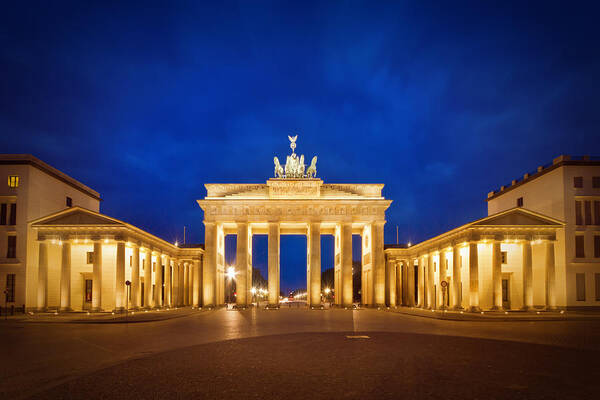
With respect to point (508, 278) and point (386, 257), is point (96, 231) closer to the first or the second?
point (386, 257)

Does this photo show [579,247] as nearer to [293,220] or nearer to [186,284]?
[293,220]

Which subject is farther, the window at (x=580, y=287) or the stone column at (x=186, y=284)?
the stone column at (x=186, y=284)

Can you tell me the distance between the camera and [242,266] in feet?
199

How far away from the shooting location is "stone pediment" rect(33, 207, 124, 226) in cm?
4616

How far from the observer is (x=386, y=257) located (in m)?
68.4

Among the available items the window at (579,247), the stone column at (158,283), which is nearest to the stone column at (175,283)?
the stone column at (158,283)

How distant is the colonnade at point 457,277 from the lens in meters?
46.2

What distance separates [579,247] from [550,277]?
6.13 meters

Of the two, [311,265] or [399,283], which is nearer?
[311,265]

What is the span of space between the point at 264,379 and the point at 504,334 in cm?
1707

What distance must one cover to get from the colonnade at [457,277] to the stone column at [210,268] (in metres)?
24.5

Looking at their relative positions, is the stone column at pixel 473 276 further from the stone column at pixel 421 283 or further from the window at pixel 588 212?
the stone column at pixel 421 283

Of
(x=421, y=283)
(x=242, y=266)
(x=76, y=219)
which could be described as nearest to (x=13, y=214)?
(x=76, y=219)

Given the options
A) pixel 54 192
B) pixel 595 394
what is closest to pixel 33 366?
pixel 595 394
